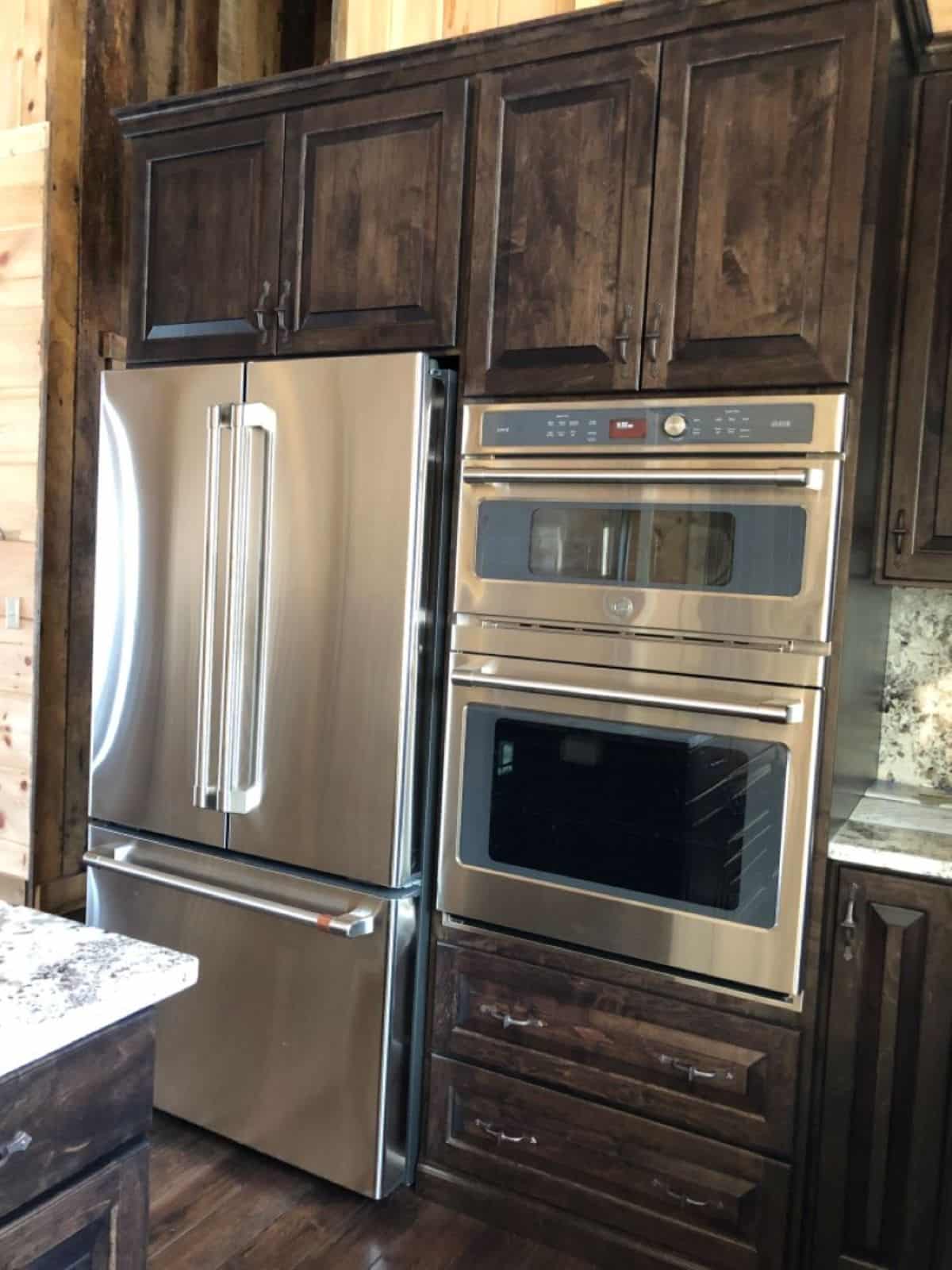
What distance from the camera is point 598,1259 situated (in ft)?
6.50

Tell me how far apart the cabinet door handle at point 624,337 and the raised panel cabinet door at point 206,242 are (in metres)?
0.81

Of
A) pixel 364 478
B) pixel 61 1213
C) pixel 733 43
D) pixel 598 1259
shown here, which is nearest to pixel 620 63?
pixel 733 43

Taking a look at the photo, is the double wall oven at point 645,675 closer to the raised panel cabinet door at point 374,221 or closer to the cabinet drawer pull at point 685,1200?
the raised panel cabinet door at point 374,221

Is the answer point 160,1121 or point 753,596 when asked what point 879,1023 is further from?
point 160,1121

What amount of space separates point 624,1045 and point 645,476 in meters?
1.08

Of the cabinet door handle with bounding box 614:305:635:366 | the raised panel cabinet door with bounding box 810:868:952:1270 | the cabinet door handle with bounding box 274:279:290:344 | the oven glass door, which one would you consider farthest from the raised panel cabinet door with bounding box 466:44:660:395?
the raised panel cabinet door with bounding box 810:868:952:1270

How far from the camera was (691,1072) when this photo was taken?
A: 1868mm

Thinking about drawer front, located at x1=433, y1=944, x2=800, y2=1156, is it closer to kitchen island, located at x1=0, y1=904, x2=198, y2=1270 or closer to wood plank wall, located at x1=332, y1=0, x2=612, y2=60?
kitchen island, located at x1=0, y1=904, x2=198, y2=1270

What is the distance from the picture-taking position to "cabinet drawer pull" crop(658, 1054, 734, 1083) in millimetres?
1847

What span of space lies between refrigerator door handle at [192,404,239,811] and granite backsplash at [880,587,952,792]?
5.03 feet

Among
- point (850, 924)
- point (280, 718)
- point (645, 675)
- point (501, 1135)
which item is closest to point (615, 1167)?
point (501, 1135)

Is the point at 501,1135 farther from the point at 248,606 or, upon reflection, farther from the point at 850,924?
the point at 248,606

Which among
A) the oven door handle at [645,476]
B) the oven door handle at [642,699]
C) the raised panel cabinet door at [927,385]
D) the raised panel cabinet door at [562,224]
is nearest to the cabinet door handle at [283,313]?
the raised panel cabinet door at [562,224]

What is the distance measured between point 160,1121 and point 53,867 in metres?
0.72
